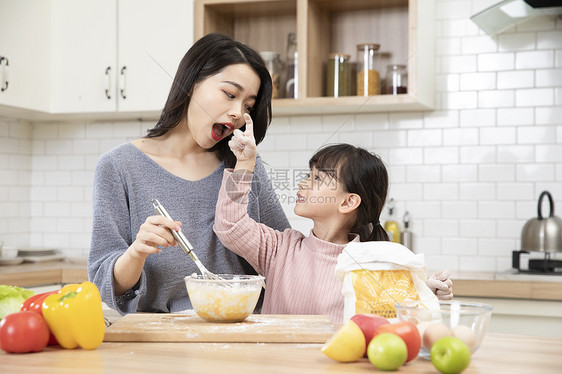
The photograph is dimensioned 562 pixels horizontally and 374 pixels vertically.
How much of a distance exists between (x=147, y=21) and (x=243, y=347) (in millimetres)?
2425

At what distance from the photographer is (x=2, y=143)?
362 cm

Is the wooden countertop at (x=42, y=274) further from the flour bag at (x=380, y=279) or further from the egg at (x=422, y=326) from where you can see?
the egg at (x=422, y=326)

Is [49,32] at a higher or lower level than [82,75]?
higher

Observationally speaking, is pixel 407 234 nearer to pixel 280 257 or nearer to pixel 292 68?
pixel 292 68

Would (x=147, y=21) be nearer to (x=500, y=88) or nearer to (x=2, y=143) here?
(x=2, y=143)

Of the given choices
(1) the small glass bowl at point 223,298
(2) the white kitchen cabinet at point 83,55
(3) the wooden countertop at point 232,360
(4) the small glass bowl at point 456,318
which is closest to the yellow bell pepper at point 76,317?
(3) the wooden countertop at point 232,360

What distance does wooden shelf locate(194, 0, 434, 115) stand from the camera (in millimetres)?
2982

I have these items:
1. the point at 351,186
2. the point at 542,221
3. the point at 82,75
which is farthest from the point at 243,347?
the point at 82,75

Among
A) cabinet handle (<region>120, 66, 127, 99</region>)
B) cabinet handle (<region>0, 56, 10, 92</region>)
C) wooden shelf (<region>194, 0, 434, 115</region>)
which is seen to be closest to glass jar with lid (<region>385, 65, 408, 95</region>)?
wooden shelf (<region>194, 0, 434, 115</region>)

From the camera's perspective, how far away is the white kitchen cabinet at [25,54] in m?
3.12

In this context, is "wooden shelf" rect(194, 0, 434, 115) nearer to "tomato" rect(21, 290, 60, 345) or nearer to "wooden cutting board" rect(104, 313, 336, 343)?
"wooden cutting board" rect(104, 313, 336, 343)

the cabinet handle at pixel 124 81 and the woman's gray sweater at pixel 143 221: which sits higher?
the cabinet handle at pixel 124 81

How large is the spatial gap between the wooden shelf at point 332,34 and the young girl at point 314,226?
115 cm

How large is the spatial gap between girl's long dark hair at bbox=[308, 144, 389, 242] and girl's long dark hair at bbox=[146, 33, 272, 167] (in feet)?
0.73
